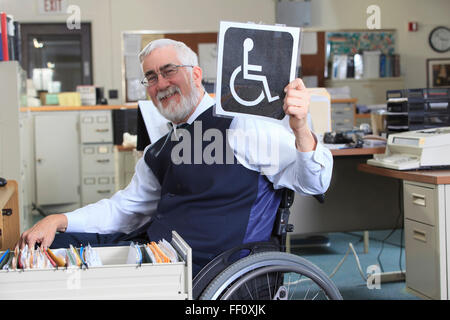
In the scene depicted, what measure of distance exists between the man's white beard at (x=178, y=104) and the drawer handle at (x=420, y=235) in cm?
117

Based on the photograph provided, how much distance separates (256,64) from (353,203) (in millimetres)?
2192

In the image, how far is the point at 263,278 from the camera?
1.38 m

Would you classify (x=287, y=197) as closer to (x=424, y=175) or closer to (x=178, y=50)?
(x=178, y=50)

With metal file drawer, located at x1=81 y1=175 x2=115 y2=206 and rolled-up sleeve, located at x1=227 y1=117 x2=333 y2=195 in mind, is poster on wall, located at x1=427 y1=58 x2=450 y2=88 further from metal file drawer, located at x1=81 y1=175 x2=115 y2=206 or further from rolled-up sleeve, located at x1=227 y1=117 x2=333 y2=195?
rolled-up sleeve, located at x1=227 y1=117 x2=333 y2=195

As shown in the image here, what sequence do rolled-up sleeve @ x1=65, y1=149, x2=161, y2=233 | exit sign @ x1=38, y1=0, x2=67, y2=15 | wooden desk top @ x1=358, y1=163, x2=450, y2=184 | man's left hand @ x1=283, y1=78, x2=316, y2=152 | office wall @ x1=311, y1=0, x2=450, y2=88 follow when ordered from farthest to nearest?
1. office wall @ x1=311, y1=0, x2=450, y2=88
2. exit sign @ x1=38, y1=0, x2=67, y2=15
3. wooden desk top @ x1=358, y1=163, x2=450, y2=184
4. rolled-up sleeve @ x1=65, y1=149, x2=161, y2=233
5. man's left hand @ x1=283, y1=78, x2=316, y2=152

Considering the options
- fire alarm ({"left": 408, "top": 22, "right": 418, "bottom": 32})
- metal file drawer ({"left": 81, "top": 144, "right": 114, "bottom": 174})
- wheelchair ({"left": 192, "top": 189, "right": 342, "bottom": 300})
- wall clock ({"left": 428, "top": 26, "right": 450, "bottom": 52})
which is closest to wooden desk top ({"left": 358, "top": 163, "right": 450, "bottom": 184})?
wheelchair ({"left": 192, "top": 189, "right": 342, "bottom": 300})

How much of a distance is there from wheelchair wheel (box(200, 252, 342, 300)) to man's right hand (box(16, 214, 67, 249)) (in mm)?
518

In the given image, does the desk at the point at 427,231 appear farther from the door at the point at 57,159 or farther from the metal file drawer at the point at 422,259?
the door at the point at 57,159

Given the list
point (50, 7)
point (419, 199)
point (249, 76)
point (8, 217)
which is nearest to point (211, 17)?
point (50, 7)

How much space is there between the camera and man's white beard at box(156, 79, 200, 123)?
164 cm

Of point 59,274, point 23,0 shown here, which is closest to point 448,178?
point 59,274

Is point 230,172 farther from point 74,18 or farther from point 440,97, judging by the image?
point 74,18

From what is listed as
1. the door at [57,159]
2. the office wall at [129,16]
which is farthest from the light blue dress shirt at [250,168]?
the office wall at [129,16]

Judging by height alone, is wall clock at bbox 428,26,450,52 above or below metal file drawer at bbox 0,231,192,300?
above
